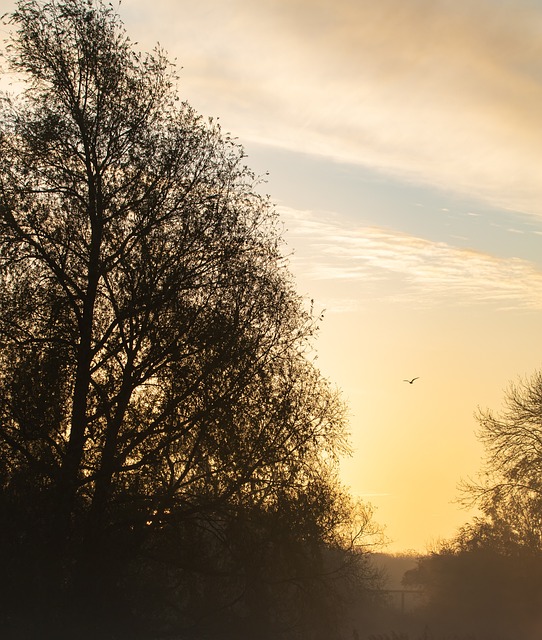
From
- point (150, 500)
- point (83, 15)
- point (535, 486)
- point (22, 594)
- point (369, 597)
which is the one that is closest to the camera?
point (22, 594)

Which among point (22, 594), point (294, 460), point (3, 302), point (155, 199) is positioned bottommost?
point (22, 594)

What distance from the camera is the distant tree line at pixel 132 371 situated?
17.0 metres

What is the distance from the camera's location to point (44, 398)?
1730cm

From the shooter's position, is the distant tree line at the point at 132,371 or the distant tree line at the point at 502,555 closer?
the distant tree line at the point at 132,371

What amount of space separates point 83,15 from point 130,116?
242 cm

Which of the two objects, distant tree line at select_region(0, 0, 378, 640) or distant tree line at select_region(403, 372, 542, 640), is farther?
distant tree line at select_region(403, 372, 542, 640)

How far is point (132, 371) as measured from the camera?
18.1 m

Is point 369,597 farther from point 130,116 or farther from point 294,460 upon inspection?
point 130,116

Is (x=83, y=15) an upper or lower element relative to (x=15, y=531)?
upper

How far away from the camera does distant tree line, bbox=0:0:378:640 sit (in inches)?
668

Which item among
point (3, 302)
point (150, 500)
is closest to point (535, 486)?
point (150, 500)

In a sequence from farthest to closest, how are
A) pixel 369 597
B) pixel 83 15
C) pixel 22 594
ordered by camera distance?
pixel 369 597, pixel 83 15, pixel 22 594

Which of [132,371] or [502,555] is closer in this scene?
[132,371]

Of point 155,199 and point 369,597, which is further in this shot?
point 369,597
